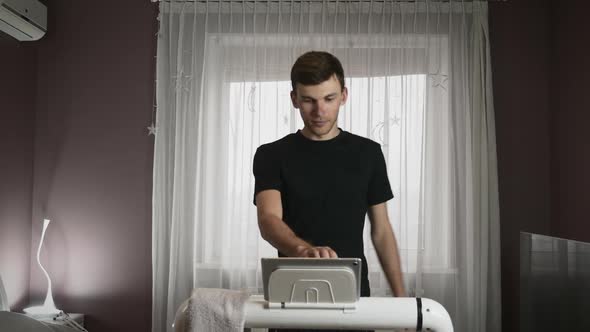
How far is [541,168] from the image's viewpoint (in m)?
4.05

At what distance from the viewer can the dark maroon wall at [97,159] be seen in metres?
4.18

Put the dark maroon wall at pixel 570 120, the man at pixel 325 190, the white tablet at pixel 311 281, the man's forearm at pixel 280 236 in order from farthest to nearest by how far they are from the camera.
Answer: the dark maroon wall at pixel 570 120, the man at pixel 325 190, the man's forearm at pixel 280 236, the white tablet at pixel 311 281

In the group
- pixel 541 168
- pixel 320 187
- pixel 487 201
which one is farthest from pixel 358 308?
pixel 541 168

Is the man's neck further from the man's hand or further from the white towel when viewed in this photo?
the white towel

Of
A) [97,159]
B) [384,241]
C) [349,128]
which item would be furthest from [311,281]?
[97,159]

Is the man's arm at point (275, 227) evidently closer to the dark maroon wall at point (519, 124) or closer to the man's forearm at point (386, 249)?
the man's forearm at point (386, 249)

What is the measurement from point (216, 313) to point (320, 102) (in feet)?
2.46

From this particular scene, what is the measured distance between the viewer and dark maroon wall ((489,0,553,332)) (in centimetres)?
404

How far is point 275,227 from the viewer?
1712mm

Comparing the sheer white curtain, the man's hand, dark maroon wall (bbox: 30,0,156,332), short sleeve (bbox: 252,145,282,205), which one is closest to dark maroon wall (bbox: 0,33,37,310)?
dark maroon wall (bbox: 30,0,156,332)

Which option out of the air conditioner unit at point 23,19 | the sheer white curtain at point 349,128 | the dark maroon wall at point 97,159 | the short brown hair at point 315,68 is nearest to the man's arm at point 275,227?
the short brown hair at point 315,68

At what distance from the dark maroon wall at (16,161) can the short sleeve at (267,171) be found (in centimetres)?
266

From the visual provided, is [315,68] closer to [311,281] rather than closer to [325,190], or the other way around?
[325,190]

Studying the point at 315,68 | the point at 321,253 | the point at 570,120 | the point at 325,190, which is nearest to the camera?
the point at 321,253
